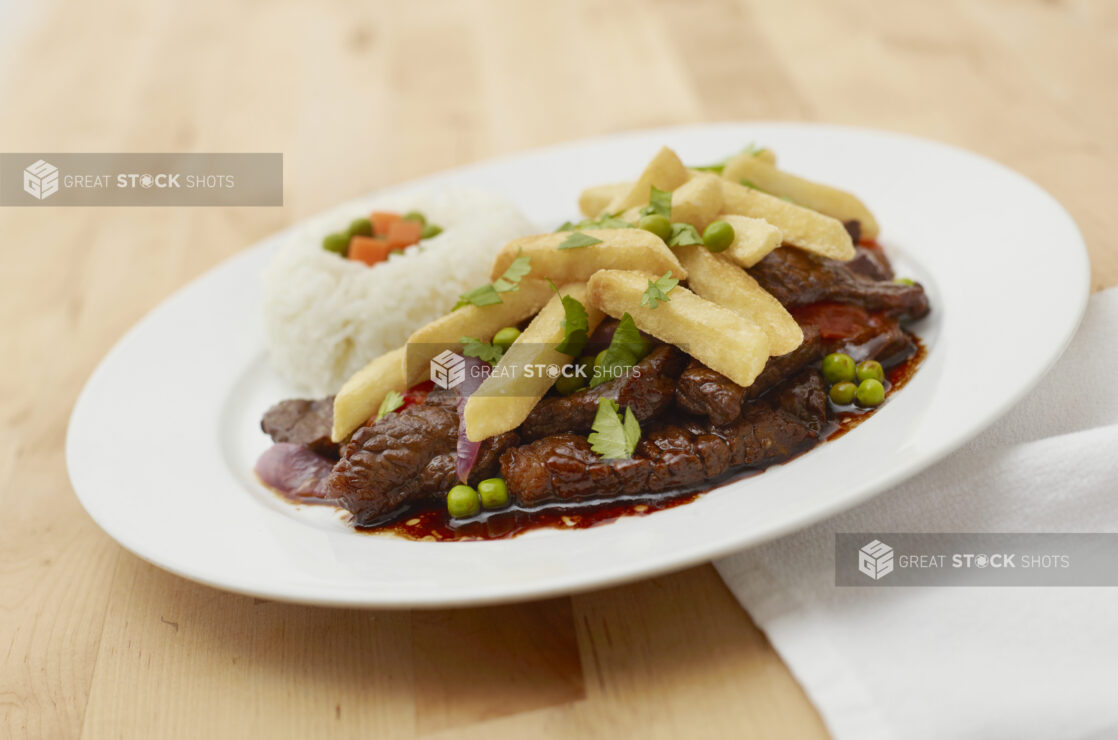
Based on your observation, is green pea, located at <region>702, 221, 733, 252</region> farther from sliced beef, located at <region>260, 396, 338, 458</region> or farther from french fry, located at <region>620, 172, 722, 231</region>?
sliced beef, located at <region>260, 396, 338, 458</region>

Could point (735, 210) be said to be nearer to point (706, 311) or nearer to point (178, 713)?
point (706, 311)

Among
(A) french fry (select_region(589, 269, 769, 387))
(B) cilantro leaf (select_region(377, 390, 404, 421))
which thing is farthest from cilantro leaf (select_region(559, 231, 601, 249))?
(B) cilantro leaf (select_region(377, 390, 404, 421))

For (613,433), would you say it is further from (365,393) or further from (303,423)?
(303,423)

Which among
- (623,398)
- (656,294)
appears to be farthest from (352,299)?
(656,294)

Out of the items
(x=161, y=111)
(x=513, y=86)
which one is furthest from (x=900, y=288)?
(x=161, y=111)

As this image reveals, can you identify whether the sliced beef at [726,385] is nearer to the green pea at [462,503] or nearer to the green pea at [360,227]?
the green pea at [462,503]

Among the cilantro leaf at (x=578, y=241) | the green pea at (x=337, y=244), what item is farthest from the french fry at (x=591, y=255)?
the green pea at (x=337, y=244)
